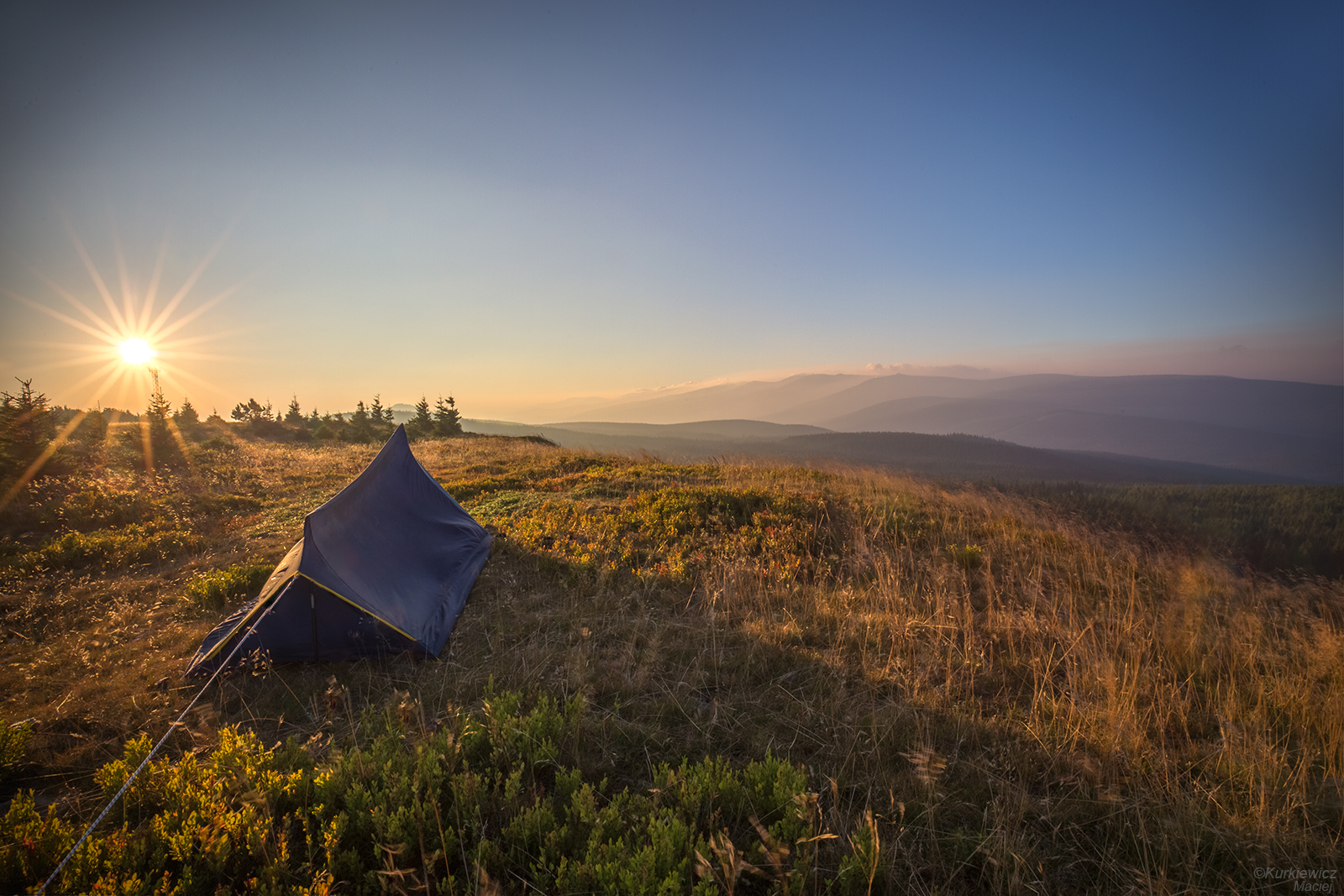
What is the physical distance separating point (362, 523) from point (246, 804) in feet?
14.5

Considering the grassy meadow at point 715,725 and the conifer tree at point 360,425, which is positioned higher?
the conifer tree at point 360,425

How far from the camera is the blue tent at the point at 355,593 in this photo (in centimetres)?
504

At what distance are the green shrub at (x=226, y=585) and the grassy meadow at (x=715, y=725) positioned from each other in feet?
0.19

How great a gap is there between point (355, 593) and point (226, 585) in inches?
141

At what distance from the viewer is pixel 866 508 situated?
9656 millimetres

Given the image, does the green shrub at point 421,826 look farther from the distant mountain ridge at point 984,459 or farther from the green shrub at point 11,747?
the distant mountain ridge at point 984,459

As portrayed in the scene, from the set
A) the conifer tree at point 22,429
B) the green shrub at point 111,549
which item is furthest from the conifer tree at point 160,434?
the green shrub at point 111,549

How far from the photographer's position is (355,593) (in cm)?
517

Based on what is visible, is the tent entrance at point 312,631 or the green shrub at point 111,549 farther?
the green shrub at point 111,549

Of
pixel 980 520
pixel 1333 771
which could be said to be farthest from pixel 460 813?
pixel 980 520

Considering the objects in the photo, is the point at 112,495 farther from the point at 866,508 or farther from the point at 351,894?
the point at 866,508

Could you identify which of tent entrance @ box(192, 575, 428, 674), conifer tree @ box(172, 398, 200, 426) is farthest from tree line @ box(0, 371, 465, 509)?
tent entrance @ box(192, 575, 428, 674)

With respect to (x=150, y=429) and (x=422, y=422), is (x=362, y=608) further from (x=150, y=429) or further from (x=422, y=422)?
(x=422, y=422)

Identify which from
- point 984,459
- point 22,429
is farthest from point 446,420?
point 984,459
